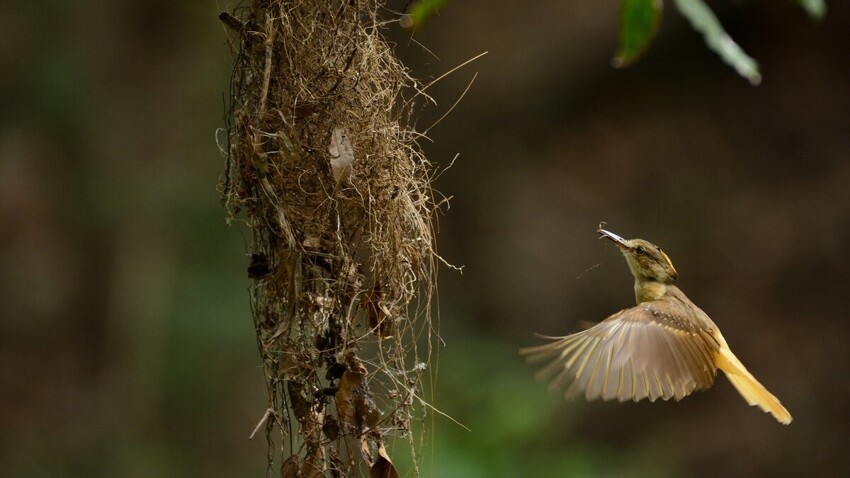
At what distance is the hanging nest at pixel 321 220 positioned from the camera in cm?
214

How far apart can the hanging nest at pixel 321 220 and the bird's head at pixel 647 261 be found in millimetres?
865

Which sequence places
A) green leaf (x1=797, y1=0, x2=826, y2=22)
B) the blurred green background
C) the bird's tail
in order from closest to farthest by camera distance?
1. green leaf (x1=797, y1=0, x2=826, y2=22)
2. the bird's tail
3. the blurred green background

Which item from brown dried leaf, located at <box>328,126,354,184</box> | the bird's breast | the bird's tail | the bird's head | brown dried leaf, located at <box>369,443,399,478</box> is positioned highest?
brown dried leaf, located at <box>328,126,354,184</box>

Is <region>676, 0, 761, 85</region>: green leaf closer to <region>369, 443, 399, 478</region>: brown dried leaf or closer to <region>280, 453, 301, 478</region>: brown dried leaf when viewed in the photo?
<region>369, 443, 399, 478</region>: brown dried leaf

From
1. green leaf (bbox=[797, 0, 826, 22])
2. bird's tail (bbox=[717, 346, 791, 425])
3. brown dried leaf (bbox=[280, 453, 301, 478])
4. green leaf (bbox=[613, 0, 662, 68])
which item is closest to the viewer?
green leaf (bbox=[613, 0, 662, 68])

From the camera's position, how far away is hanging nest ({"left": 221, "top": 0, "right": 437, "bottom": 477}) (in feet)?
7.02

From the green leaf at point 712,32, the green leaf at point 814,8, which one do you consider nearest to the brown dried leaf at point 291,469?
the green leaf at point 712,32

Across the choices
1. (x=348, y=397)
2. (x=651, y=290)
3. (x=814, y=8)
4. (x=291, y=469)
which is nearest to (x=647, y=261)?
(x=651, y=290)

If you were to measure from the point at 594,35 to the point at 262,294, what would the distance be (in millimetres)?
4110

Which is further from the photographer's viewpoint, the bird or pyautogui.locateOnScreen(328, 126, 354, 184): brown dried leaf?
the bird

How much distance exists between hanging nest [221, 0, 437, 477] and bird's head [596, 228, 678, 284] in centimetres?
87

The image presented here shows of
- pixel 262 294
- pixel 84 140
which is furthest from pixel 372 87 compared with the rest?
pixel 84 140

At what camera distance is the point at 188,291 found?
240 inches

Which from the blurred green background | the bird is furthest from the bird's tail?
the blurred green background
